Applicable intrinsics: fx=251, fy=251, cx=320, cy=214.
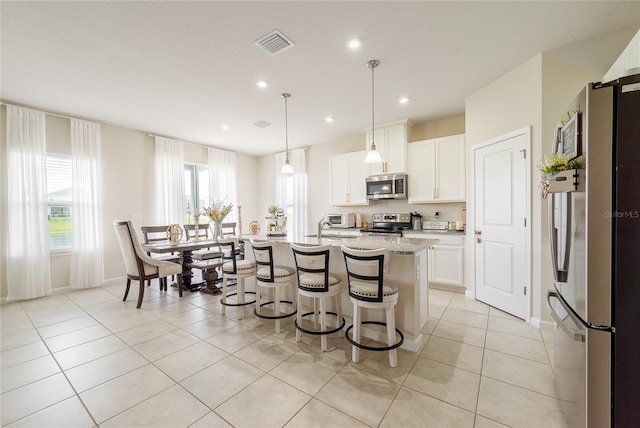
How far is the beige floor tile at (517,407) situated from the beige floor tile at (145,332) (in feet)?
9.65

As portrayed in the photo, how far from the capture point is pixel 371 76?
3.03 m

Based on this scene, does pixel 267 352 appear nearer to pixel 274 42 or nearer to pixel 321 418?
pixel 321 418

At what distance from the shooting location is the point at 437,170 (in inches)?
166

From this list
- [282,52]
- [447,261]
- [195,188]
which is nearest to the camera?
[282,52]

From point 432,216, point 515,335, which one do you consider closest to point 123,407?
point 515,335

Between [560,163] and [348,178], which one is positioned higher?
Result: [348,178]

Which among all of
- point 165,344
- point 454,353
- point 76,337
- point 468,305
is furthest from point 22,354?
point 468,305

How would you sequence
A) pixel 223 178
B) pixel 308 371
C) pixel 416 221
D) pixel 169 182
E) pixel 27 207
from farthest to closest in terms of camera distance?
pixel 223 178 → pixel 169 182 → pixel 416 221 → pixel 27 207 → pixel 308 371

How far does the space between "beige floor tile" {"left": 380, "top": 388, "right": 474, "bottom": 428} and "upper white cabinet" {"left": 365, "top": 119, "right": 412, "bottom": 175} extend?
11.7 feet

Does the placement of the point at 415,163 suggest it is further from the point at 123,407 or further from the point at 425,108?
the point at 123,407

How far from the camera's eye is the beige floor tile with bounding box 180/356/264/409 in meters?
1.75

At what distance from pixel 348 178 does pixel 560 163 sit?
401cm

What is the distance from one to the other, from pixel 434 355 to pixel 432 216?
9.39ft

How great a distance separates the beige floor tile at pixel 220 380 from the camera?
1.75 metres
